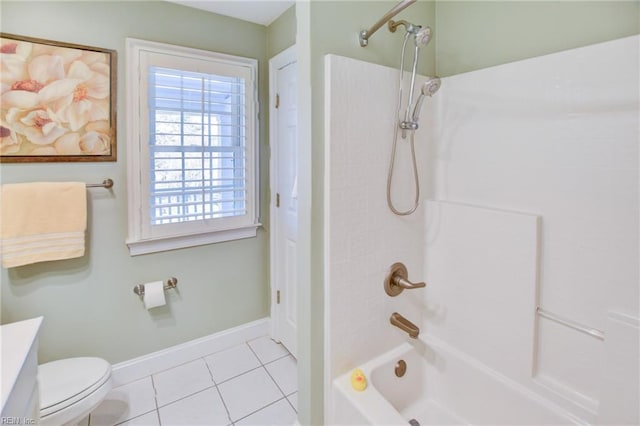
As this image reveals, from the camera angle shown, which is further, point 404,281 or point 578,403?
point 404,281

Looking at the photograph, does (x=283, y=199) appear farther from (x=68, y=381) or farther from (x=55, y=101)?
(x=68, y=381)

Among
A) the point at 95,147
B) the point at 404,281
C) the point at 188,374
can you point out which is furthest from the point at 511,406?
the point at 95,147

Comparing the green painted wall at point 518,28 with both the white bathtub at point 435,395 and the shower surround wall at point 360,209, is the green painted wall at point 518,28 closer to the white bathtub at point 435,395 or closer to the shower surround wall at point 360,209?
the shower surround wall at point 360,209

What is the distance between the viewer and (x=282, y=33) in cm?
233

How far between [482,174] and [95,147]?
86.7 inches

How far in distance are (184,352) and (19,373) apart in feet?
4.95

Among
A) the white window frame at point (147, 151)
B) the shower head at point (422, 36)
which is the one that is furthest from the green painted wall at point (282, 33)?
the shower head at point (422, 36)

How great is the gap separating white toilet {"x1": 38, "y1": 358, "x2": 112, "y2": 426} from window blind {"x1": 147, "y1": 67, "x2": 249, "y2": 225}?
35.6 inches

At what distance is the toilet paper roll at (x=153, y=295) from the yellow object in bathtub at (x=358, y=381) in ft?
4.61

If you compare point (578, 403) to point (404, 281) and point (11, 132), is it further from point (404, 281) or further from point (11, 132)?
point (11, 132)

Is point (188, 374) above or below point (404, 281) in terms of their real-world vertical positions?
below

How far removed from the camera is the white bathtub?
1.36 meters

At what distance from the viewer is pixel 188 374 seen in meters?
2.27

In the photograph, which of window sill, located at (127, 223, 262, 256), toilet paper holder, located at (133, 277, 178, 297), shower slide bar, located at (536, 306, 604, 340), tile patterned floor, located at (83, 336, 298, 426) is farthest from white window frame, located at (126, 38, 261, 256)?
A: shower slide bar, located at (536, 306, 604, 340)
